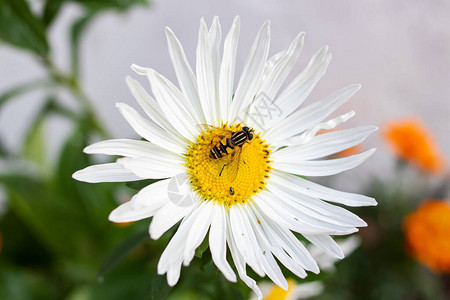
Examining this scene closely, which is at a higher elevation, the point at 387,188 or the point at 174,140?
the point at 174,140

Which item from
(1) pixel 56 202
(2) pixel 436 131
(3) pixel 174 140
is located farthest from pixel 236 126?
(2) pixel 436 131

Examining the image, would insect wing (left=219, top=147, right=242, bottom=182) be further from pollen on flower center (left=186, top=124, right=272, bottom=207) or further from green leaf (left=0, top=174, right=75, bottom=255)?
green leaf (left=0, top=174, right=75, bottom=255)

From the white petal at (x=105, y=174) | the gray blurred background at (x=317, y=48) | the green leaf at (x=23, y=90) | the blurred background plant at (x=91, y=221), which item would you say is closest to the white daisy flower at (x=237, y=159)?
the white petal at (x=105, y=174)

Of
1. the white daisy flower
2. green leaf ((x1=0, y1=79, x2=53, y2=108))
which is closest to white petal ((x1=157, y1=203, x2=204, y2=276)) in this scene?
the white daisy flower

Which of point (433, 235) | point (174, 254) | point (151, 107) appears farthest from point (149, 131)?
point (433, 235)

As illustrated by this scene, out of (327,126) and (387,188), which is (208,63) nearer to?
(327,126)

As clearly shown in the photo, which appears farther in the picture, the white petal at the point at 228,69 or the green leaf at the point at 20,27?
the green leaf at the point at 20,27

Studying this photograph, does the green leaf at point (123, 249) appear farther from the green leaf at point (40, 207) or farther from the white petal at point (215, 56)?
the green leaf at point (40, 207)
